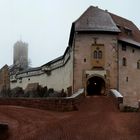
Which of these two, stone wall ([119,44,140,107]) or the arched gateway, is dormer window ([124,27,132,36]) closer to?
stone wall ([119,44,140,107])

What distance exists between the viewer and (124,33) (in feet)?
161

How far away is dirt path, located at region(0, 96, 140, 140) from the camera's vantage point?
22031 millimetres

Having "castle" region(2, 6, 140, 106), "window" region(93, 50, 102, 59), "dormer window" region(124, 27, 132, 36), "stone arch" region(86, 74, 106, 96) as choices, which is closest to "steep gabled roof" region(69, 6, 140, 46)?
"castle" region(2, 6, 140, 106)

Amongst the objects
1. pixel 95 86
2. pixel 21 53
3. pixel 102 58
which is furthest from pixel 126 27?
pixel 21 53

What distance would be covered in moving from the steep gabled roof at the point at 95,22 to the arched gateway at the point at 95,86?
5.01 meters

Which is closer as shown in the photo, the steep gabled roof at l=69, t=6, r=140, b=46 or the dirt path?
the dirt path

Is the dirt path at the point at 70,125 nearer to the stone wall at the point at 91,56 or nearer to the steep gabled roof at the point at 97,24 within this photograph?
the stone wall at the point at 91,56

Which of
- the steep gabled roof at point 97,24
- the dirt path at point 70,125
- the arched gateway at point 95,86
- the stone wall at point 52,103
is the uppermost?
the steep gabled roof at point 97,24

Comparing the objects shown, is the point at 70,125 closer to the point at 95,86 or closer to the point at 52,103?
the point at 52,103

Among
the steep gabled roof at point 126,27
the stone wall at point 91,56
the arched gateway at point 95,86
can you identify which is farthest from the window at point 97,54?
the steep gabled roof at point 126,27

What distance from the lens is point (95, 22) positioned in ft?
145

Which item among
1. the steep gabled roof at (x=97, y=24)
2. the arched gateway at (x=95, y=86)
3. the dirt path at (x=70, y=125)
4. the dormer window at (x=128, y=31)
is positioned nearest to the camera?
the dirt path at (x=70, y=125)

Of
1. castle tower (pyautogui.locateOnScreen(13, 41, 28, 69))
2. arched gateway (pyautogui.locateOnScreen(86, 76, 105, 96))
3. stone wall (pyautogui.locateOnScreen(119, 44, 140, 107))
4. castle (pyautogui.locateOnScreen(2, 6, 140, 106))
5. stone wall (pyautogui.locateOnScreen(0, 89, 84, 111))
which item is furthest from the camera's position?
castle tower (pyautogui.locateOnScreen(13, 41, 28, 69))

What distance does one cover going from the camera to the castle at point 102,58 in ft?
140
